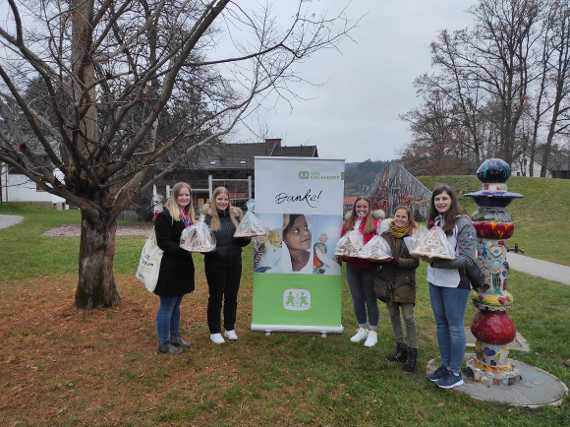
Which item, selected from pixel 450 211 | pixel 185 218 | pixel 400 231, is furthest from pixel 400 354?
pixel 185 218

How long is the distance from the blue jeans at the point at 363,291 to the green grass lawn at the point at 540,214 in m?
8.20

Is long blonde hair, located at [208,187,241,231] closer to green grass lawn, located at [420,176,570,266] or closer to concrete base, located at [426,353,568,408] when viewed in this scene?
concrete base, located at [426,353,568,408]

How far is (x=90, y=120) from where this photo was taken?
5.52 meters

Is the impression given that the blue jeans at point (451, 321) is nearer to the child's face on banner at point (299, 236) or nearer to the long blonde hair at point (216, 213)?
the child's face on banner at point (299, 236)

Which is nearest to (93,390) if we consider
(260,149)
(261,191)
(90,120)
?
(261,191)

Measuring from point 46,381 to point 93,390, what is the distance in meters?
0.50

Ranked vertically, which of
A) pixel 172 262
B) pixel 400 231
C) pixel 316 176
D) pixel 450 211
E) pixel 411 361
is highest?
pixel 316 176

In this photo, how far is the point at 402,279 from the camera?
3.98 m

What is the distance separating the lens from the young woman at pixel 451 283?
3.38 metres

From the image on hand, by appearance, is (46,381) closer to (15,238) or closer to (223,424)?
(223,424)

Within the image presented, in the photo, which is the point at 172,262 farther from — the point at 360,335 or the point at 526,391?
the point at 526,391

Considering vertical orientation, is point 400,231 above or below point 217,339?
above

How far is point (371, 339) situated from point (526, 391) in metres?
1.51

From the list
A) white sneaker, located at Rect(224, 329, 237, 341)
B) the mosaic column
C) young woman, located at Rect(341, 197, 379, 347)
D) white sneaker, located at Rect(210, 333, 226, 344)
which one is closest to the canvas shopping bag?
white sneaker, located at Rect(210, 333, 226, 344)
